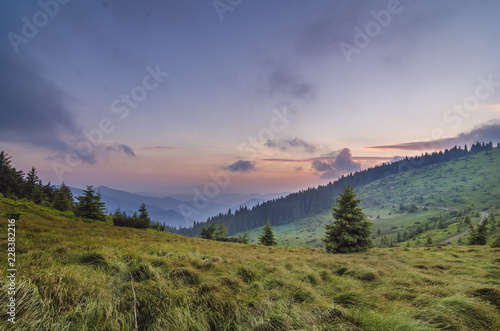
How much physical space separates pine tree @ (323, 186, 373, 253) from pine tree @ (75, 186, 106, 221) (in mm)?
37215

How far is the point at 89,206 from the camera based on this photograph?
1384 inches

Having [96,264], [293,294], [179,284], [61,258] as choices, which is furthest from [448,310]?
[61,258]

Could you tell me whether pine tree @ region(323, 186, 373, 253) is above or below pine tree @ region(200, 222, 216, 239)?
above

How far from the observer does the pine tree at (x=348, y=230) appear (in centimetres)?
2319

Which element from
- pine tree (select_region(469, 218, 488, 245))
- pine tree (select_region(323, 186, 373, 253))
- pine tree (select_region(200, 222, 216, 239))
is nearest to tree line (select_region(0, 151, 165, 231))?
pine tree (select_region(200, 222, 216, 239))

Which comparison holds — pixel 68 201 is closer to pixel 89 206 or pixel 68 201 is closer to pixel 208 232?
pixel 89 206

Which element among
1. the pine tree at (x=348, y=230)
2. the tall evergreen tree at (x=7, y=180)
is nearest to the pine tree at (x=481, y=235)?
the pine tree at (x=348, y=230)

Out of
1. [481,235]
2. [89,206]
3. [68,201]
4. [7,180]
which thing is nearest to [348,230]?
[481,235]

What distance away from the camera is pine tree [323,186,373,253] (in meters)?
23.2

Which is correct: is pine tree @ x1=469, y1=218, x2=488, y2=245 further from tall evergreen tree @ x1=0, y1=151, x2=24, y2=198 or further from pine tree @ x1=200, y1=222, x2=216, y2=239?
tall evergreen tree @ x1=0, y1=151, x2=24, y2=198

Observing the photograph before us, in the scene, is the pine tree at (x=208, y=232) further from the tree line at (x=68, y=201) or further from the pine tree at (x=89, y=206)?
the pine tree at (x=89, y=206)

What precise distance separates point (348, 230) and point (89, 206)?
41.2m

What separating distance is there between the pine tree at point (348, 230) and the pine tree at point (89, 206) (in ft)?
122

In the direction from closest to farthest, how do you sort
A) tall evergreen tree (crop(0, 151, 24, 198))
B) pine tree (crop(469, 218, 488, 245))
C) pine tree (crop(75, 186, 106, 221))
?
pine tree (crop(75, 186, 106, 221)) < pine tree (crop(469, 218, 488, 245)) < tall evergreen tree (crop(0, 151, 24, 198))
